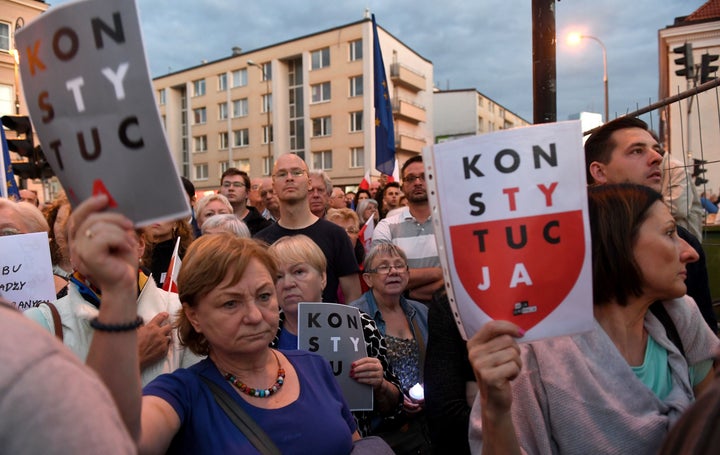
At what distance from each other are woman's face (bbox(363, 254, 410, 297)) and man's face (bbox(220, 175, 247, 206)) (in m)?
2.86

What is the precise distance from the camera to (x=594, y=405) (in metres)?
1.67

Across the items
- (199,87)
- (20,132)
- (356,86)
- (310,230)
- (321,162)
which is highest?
(199,87)

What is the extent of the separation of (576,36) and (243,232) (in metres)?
23.4

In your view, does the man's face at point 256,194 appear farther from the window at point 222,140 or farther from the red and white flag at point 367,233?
the window at point 222,140

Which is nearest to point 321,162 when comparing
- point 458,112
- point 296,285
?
point 458,112

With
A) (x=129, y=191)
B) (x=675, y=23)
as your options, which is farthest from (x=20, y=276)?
(x=675, y=23)

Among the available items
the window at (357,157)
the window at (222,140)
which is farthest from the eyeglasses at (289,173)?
the window at (222,140)

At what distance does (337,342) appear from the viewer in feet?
9.25

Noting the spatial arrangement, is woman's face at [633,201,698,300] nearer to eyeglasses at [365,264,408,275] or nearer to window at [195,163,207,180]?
eyeglasses at [365,264,408,275]

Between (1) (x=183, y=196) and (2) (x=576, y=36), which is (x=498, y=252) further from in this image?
(2) (x=576, y=36)

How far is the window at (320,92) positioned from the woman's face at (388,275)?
3948cm

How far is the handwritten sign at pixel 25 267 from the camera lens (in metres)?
2.79

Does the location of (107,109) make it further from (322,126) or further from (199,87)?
(199,87)

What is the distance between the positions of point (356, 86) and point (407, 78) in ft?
15.5
